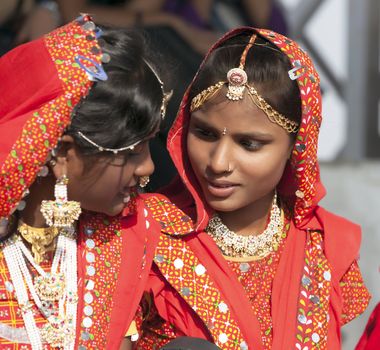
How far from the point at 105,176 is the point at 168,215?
0.43 metres

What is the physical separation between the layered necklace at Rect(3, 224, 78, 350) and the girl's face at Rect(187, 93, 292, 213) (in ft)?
1.62

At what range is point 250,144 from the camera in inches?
103

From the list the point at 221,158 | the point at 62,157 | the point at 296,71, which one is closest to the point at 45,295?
the point at 62,157

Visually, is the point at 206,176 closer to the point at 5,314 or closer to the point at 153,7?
the point at 5,314

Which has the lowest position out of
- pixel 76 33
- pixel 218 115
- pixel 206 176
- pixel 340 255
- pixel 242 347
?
pixel 242 347

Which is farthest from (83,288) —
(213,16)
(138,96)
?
(213,16)

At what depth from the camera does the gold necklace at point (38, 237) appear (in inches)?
95.9

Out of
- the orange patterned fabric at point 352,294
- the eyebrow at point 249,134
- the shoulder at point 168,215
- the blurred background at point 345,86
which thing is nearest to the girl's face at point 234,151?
the eyebrow at point 249,134

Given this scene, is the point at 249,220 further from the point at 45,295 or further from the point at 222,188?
the point at 45,295

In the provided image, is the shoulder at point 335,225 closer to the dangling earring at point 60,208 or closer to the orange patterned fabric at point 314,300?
the orange patterned fabric at point 314,300

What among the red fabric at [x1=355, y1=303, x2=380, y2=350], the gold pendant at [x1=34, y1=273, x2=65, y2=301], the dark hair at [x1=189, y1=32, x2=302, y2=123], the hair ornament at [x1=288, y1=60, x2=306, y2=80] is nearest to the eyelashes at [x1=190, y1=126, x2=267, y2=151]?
the dark hair at [x1=189, y1=32, x2=302, y2=123]

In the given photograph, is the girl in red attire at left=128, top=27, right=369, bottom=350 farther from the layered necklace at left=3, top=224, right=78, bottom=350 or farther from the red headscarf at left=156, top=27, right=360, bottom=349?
the layered necklace at left=3, top=224, right=78, bottom=350

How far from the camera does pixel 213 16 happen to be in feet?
13.3

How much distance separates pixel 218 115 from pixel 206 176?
18cm
